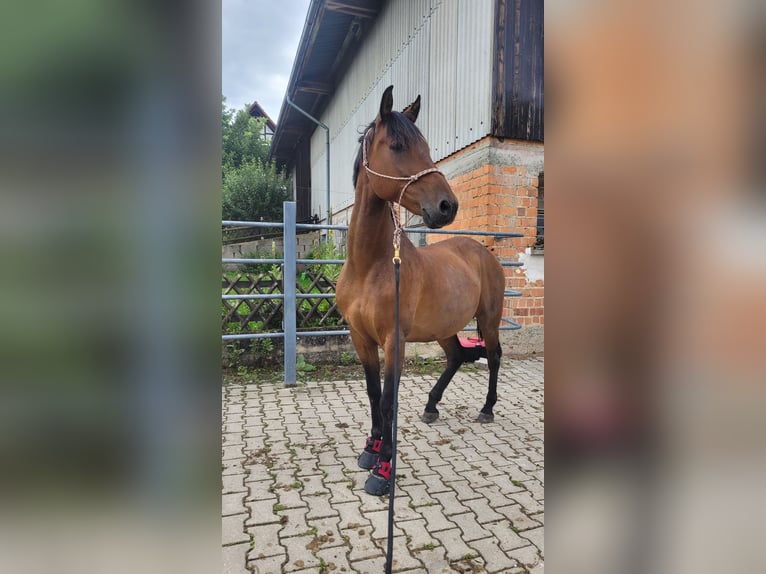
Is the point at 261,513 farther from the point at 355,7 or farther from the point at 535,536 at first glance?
the point at 355,7

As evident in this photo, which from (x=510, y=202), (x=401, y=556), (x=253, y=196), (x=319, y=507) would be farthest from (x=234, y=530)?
(x=253, y=196)

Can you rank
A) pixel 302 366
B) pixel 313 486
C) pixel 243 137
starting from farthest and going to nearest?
pixel 243 137 → pixel 302 366 → pixel 313 486

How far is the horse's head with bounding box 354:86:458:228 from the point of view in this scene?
2197 mm

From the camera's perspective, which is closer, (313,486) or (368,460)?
(313,486)

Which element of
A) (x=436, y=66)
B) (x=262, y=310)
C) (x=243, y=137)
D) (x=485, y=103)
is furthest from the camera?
(x=243, y=137)

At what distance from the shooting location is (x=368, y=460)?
8.61 ft

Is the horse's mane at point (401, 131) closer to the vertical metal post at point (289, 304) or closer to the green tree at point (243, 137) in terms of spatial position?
the vertical metal post at point (289, 304)

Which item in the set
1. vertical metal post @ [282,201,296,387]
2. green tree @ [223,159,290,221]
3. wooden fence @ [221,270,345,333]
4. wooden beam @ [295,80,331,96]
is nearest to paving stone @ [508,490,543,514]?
vertical metal post @ [282,201,296,387]

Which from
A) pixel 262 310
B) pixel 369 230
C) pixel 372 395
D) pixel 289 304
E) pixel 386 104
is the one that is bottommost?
pixel 372 395

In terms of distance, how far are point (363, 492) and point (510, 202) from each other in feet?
13.8

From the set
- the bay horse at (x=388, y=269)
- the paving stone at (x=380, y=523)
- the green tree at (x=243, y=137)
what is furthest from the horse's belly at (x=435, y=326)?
the green tree at (x=243, y=137)
